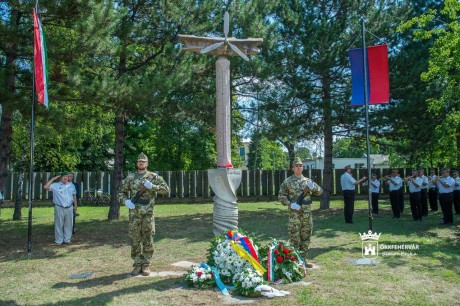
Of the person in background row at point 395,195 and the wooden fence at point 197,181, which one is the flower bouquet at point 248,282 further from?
the wooden fence at point 197,181

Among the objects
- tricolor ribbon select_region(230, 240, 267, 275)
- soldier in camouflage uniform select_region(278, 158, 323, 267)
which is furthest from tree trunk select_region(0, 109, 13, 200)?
soldier in camouflage uniform select_region(278, 158, 323, 267)

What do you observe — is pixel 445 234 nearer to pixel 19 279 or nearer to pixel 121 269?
pixel 121 269

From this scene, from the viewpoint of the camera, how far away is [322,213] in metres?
16.2

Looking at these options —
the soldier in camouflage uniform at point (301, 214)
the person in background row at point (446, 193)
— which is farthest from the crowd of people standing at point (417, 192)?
the soldier in camouflage uniform at point (301, 214)

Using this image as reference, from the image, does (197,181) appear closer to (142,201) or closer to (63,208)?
(63,208)

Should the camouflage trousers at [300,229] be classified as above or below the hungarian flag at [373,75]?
below

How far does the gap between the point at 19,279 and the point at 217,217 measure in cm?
349

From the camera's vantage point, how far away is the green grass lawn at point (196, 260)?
5867mm

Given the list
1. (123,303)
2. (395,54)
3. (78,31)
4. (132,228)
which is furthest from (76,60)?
(395,54)

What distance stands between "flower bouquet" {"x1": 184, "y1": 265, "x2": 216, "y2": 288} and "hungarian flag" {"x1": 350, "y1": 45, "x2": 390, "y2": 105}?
6096 mm

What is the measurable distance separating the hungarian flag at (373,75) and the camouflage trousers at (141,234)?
20.2 ft

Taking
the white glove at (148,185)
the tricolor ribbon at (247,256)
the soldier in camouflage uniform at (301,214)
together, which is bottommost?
the tricolor ribbon at (247,256)

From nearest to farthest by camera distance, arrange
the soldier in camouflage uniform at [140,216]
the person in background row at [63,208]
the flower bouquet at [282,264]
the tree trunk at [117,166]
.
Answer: the flower bouquet at [282,264], the soldier in camouflage uniform at [140,216], the person in background row at [63,208], the tree trunk at [117,166]

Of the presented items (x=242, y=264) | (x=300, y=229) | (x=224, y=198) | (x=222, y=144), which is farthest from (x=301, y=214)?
(x=222, y=144)
